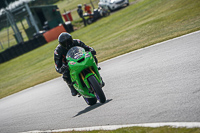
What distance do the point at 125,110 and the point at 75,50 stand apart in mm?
2068

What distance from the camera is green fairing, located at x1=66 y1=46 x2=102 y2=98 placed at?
645 centimetres

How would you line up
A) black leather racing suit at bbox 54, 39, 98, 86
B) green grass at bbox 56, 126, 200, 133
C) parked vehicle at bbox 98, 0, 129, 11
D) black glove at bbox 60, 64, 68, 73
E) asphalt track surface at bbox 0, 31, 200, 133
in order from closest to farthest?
green grass at bbox 56, 126, 200, 133 → asphalt track surface at bbox 0, 31, 200, 133 → black glove at bbox 60, 64, 68, 73 → black leather racing suit at bbox 54, 39, 98, 86 → parked vehicle at bbox 98, 0, 129, 11

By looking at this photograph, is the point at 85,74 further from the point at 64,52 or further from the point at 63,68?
the point at 64,52

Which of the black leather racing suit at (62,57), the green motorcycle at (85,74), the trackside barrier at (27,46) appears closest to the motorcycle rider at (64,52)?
the black leather racing suit at (62,57)

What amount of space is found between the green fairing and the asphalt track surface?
0.56 m

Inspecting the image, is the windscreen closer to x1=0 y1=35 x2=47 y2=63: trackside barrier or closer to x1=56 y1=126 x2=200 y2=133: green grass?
x1=56 y1=126 x2=200 y2=133: green grass

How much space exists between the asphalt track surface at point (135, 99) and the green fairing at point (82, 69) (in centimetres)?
56

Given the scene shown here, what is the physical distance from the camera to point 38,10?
133 feet

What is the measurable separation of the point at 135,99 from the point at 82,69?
146 centimetres

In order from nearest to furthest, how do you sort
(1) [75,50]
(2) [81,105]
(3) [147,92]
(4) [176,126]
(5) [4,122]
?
(4) [176,126], (3) [147,92], (1) [75,50], (2) [81,105], (5) [4,122]

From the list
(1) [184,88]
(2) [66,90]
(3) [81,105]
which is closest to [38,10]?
(2) [66,90]

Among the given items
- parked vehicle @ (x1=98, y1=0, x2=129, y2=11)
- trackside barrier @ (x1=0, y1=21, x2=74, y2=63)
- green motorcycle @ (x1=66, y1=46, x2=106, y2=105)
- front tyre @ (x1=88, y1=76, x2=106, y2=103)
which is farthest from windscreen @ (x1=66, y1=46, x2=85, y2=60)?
trackside barrier @ (x1=0, y1=21, x2=74, y2=63)

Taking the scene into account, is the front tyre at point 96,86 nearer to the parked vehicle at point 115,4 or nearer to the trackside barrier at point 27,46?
the parked vehicle at point 115,4

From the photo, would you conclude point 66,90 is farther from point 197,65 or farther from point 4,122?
point 197,65
